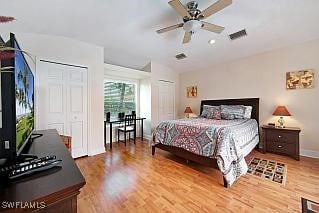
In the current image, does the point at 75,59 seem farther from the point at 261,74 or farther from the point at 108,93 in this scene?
the point at 261,74

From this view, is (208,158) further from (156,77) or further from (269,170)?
(156,77)

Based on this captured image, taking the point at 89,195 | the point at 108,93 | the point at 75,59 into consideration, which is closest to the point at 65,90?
the point at 75,59

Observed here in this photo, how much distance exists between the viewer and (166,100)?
18.5 ft

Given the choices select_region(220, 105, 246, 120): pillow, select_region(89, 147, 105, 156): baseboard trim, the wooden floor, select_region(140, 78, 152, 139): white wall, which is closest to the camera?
the wooden floor

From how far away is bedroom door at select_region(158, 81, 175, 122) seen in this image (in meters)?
5.43

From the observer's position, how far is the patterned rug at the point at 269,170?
257 centimetres

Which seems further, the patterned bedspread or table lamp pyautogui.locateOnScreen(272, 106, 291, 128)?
table lamp pyautogui.locateOnScreen(272, 106, 291, 128)

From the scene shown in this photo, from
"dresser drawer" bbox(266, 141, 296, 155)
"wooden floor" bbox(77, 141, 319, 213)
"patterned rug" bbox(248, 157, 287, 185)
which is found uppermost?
"dresser drawer" bbox(266, 141, 296, 155)

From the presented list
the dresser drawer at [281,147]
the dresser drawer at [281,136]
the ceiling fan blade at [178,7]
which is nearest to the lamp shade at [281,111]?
the dresser drawer at [281,136]

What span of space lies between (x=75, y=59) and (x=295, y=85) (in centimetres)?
491

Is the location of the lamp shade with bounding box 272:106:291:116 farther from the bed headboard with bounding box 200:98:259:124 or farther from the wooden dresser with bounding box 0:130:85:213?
the wooden dresser with bounding box 0:130:85:213

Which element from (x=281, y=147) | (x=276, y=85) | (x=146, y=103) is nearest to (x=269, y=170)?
(x=281, y=147)

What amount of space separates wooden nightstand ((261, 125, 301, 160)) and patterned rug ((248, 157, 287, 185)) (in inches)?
21.6

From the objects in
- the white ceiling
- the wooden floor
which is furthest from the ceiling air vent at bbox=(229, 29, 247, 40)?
the wooden floor
